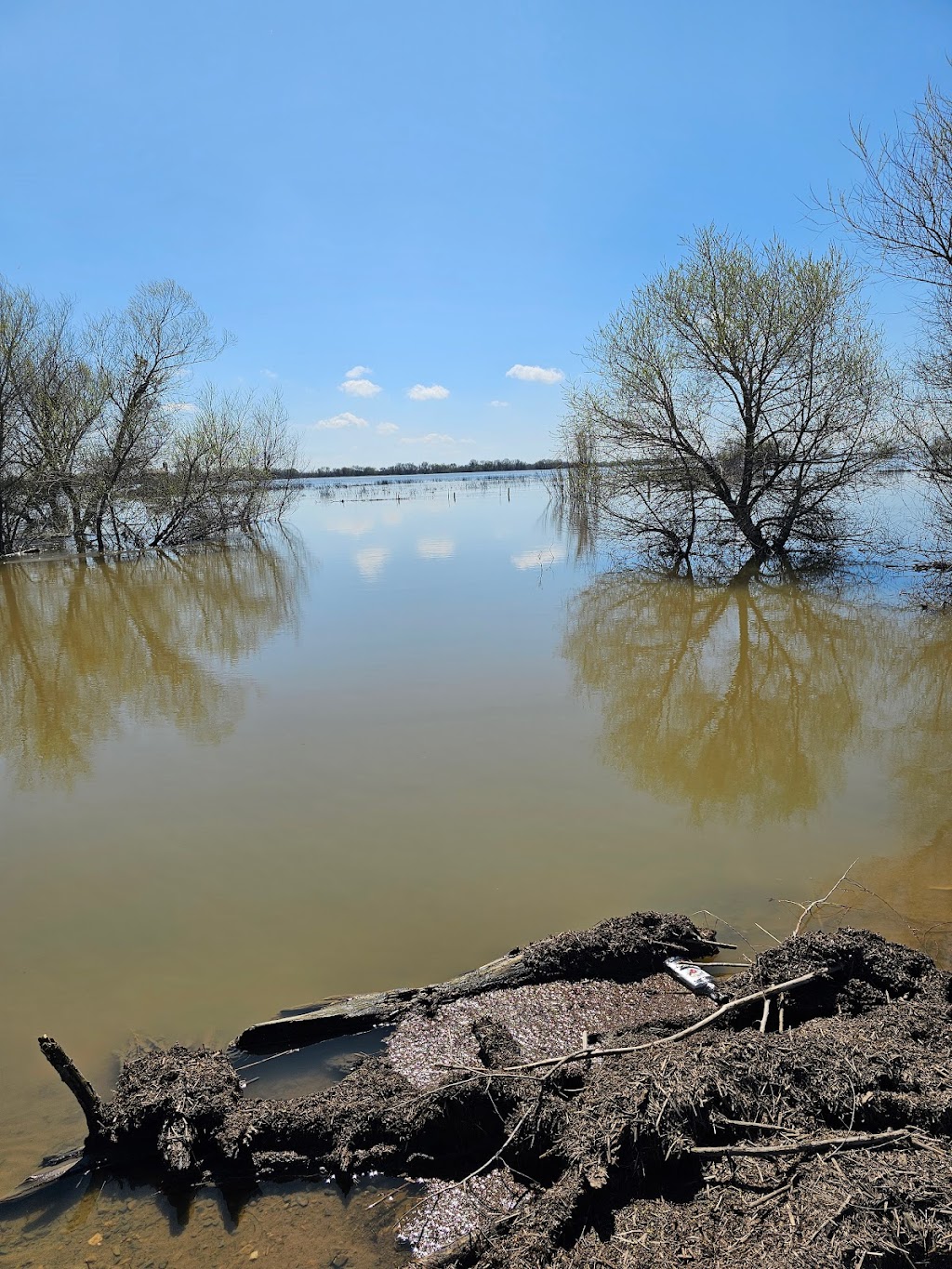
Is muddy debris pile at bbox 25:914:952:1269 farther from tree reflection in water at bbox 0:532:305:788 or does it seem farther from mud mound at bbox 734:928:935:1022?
tree reflection in water at bbox 0:532:305:788

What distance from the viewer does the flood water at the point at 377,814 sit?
347 cm

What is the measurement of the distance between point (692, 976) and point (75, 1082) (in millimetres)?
2551

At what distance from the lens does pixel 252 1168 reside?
2615 mm

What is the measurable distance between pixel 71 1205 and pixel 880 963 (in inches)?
121

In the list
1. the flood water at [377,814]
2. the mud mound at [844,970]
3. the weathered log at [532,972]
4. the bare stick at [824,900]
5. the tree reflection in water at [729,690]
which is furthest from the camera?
the tree reflection in water at [729,690]

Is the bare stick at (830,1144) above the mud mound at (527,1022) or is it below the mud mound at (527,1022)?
above

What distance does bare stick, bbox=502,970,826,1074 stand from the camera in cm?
267

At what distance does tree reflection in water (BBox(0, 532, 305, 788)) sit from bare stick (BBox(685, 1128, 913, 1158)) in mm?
6371

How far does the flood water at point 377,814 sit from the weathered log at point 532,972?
1.03ft

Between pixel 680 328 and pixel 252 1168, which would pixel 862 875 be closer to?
pixel 252 1168

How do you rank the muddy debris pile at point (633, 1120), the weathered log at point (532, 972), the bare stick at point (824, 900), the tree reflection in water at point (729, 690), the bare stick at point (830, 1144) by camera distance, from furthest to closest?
the tree reflection in water at point (729, 690) < the bare stick at point (824, 900) < the weathered log at point (532, 972) < the bare stick at point (830, 1144) < the muddy debris pile at point (633, 1120)

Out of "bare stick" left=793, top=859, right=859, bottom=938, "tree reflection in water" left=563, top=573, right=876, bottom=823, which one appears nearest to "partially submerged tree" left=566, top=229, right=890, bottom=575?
"tree reflection in water" left=563, top=573, right=876, bottom=823

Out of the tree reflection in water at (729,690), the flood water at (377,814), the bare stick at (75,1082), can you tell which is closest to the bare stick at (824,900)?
the flood water at (377,814)

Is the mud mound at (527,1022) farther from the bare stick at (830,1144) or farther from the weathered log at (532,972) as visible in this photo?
the bare stick at (830,1144)
